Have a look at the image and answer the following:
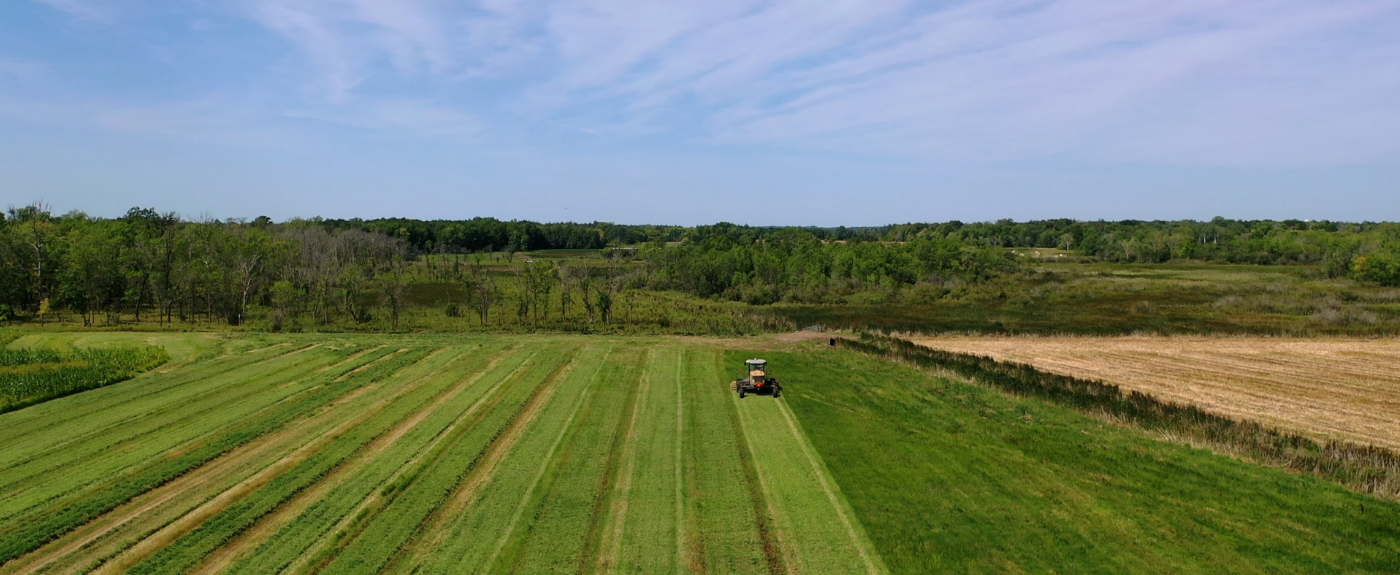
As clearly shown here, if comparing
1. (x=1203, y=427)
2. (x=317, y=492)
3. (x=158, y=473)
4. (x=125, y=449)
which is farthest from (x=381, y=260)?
(x=1203, y=427)

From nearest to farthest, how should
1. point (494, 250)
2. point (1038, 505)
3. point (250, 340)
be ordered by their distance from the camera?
point (1038, 505) → point (250, 340) → point (494, 250)

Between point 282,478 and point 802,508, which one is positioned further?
point 282,478

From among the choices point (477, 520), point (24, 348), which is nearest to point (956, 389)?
point (477, 520)

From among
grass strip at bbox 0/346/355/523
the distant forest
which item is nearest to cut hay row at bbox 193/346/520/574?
grass strip at bbox 0/346/355/523

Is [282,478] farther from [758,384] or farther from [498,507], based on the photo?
[758,384]

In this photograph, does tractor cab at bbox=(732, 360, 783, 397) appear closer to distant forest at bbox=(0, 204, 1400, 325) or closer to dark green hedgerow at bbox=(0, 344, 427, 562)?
dark green hedgerow at bbox=(0, 344, 427, 562)

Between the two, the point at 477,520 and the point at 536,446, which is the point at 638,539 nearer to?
the point at 477,520
